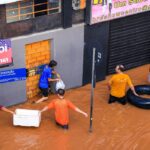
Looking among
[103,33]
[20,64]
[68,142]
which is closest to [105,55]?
[103,33]

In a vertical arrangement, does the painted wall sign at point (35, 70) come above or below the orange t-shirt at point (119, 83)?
above

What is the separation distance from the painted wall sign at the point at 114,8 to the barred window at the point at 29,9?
1.36 metres

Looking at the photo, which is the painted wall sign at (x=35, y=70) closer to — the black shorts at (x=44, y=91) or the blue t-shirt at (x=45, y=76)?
the blue t-shirt at (x=45, y=76)

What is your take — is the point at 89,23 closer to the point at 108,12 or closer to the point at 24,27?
the point at 108,12

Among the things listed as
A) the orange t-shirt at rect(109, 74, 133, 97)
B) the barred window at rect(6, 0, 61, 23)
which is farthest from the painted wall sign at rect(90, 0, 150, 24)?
the orange t-shirt at rect(109, 74, 133, 97)

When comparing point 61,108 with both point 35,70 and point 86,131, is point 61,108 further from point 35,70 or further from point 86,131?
point 35,70

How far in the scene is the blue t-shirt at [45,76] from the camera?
15.0 meters

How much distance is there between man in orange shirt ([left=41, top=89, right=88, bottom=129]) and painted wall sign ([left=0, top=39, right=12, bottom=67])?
6.65ft

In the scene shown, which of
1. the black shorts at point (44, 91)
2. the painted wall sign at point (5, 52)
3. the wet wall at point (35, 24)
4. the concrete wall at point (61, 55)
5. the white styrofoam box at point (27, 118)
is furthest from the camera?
the black shorts at point (44, 91)

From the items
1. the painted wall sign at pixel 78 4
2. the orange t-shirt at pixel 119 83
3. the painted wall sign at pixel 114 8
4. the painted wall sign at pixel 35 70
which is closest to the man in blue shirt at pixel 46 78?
the painted wall sign at pixel 35 70

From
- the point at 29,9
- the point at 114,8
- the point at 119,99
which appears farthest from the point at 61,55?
the point at 114,8

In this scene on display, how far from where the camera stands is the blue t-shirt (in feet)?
49.2

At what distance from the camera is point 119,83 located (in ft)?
48.7

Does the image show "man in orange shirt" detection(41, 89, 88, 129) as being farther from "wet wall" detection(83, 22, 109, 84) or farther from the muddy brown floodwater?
"wet wall" detection(83, 22, 109, 84)
